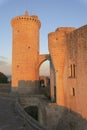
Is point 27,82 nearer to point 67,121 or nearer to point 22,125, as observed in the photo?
point 67,121

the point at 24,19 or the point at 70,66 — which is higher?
the point at 24,19

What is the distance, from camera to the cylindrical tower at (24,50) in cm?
2495

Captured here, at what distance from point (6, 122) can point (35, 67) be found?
14.9m

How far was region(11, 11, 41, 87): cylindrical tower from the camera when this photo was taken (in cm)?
2495

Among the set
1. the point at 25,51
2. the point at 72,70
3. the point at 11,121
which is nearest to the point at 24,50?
the point at 25,51

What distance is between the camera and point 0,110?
14.2m

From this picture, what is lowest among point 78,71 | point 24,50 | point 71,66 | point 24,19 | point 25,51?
point 78,71

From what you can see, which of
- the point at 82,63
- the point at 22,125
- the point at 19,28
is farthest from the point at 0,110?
the point at 19,28

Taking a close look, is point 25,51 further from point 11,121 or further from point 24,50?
point 11,121

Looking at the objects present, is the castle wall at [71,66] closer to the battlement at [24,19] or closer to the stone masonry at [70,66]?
the stone masonry at [70,66]

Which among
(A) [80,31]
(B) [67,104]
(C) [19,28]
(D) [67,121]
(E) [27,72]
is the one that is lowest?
(D) [67,121]

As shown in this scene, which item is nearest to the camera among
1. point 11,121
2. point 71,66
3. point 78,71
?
point 11,121

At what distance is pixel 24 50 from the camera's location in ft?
81.9

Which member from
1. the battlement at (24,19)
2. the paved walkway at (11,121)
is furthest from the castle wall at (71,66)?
the battlement at (24,19)
